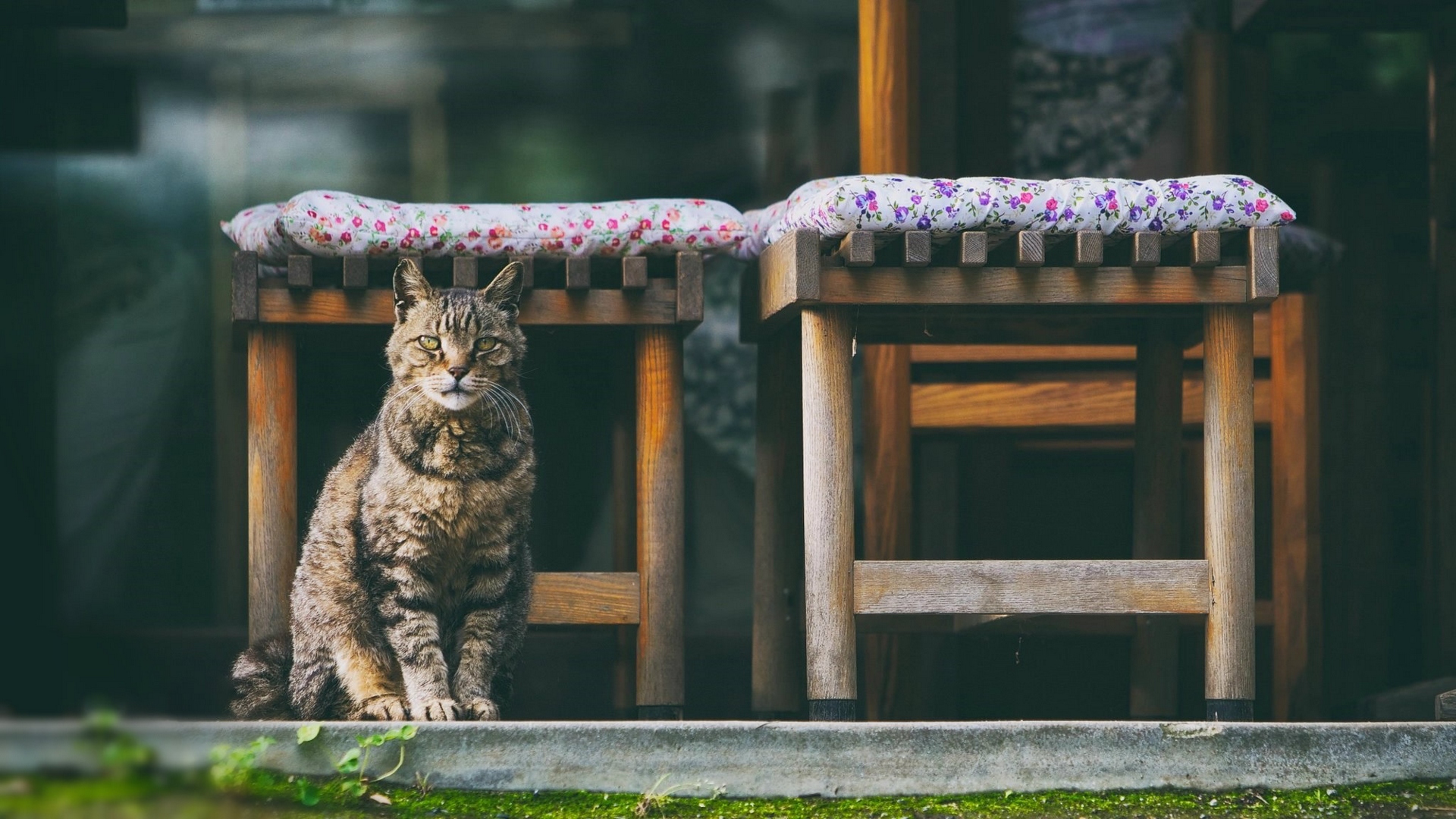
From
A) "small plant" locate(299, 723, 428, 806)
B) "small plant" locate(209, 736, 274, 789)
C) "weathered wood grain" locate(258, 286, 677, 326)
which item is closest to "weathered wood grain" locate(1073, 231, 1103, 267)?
"weathered wood grain" locate(258, 286, 677, 326)

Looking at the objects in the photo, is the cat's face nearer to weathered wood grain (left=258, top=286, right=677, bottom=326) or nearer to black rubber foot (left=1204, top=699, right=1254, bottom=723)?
weathered wood grain (left=258, top=286, right=677, bottom=326)

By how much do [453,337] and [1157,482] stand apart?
1.92 meters

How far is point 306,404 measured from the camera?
429cm

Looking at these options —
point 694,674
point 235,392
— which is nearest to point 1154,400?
point 694,674

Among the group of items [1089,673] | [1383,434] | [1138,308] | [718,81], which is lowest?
[1089,673]

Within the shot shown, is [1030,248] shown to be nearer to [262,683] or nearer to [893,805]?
[893,805]

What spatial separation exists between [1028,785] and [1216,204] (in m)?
1.33

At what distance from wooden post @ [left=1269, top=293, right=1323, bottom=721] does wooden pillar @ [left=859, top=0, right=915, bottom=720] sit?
110cm

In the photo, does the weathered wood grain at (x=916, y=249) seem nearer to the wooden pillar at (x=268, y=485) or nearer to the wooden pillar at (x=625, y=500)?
the wooden pillar at (x=625, y=500)

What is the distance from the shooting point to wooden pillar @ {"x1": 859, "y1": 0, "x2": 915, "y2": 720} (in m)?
4.11

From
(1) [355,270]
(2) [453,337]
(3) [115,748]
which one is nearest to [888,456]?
(2) [453,337]

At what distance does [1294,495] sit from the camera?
4.17 m

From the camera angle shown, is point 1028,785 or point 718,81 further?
point 718,81

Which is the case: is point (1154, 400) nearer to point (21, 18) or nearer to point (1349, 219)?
point (1349, 219)
